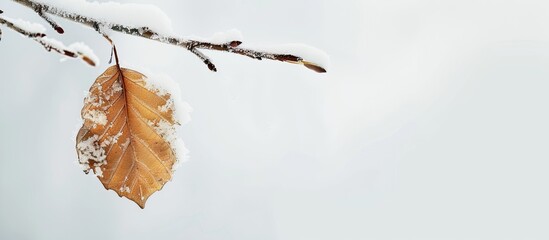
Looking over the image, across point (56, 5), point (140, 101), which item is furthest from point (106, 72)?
point (56, 5)

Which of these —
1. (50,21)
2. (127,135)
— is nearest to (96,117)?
(127,135)

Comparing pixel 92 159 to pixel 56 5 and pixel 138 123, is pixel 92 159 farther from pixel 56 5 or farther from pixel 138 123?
pixel 56 5

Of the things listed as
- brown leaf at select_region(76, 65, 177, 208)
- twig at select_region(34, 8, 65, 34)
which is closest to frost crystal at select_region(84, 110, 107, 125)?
brown leaf at select_region(76, 65, 177, 208)

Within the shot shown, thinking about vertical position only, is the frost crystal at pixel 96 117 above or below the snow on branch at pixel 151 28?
above

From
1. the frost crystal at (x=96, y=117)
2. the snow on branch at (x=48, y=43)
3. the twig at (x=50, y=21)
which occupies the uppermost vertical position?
the frost crystal at (x=96, y=117)

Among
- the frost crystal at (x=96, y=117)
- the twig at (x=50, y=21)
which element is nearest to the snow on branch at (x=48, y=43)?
the twig at (x=50, y=21)

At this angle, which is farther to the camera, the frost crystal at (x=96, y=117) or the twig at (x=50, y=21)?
the frost crystal at (x=96, y=117)

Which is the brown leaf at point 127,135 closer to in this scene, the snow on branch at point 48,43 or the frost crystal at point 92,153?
the frost crystal at point 92,153
